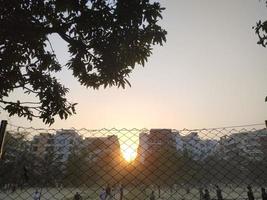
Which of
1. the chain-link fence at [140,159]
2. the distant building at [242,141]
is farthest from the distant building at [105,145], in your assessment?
the distant building at [242,141]

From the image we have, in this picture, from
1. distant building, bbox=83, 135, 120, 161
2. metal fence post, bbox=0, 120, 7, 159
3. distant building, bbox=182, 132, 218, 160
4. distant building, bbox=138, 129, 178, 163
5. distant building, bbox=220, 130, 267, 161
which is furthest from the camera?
distant building, bbox=182, 132, 218, 160

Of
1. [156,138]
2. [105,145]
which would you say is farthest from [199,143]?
[105,145]

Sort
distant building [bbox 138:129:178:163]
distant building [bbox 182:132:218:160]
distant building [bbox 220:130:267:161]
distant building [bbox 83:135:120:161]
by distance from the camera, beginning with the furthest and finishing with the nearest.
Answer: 1. distant building [bbox 182:132:218:160]
2. distant building [bbox 138:129:178:163]
3. distant building [bbox 220:130:267:161]
4. distant building [bbox 83:135:120:161]

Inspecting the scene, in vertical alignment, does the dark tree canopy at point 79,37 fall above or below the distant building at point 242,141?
above

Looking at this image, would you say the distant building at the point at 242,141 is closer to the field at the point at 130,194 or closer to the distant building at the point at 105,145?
the field at the point at 130,194

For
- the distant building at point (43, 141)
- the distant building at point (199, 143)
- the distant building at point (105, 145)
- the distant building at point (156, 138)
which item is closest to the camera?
the distant building at point (105, 145)

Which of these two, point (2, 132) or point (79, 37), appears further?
point (79, 37)

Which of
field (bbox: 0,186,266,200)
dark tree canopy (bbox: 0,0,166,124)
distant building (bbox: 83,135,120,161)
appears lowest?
field (bbox: 0,186,266,200)

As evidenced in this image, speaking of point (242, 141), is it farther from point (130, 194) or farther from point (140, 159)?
point (130, 194)

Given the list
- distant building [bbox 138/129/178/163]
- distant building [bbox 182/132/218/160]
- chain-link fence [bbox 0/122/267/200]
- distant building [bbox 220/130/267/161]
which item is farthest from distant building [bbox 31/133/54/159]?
distant building [bbox 220/130/267/161]

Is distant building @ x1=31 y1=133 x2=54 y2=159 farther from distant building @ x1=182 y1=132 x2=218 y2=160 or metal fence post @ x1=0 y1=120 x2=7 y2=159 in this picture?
distant building @ x1=182 y1=132 x2=218 y2=160

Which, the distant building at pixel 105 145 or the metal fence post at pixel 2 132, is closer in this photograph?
the metal fence post at pixel 2 132

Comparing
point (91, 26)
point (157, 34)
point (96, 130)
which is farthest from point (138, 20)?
point (96, 130)

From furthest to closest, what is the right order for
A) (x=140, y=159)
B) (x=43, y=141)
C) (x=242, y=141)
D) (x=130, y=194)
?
(x=130, y=194) → (x=43, y=141) → (x=140, y=159) → (x=242, y=141)
